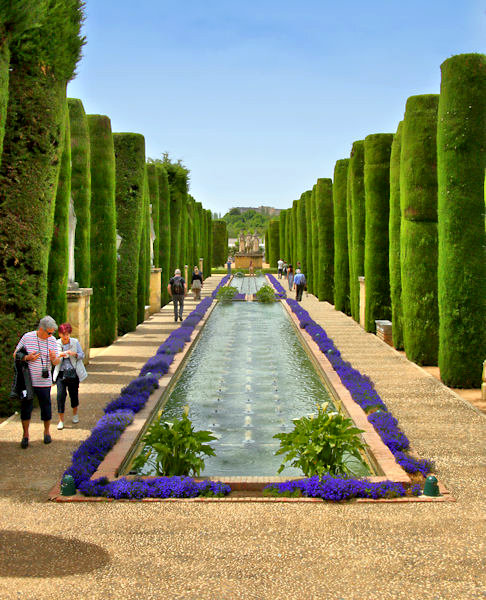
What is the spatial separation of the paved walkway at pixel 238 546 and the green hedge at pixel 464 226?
13.1ft

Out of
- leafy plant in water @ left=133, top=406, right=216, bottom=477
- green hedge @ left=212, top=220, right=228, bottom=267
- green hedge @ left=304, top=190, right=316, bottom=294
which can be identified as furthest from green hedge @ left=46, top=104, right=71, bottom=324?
green hedge @ left=212, top=220, right=228, bottom=267

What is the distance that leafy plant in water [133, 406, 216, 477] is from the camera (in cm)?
690

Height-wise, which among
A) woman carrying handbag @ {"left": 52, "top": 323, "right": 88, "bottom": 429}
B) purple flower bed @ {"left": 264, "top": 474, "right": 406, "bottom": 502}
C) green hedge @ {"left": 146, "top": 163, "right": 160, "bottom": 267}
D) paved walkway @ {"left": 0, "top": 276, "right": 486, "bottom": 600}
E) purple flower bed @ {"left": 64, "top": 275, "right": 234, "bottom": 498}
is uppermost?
green hedge @ {"left": 146, "top": 163, "right": 160, "bottom": 267}

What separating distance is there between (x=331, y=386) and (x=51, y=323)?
5381mm

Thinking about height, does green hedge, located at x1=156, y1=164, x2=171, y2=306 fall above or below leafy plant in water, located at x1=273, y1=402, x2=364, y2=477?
above

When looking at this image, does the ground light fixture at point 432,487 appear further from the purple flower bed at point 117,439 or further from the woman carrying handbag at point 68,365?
the woman carrying handbag at point 68,365

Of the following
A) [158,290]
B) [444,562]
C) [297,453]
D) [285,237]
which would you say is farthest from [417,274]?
[285,237]

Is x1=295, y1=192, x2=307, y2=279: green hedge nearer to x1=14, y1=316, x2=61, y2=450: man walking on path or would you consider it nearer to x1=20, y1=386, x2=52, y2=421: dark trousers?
x1=14, y1=316, x2=61, y2=450: man walking on path

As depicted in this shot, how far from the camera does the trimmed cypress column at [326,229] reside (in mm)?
27141

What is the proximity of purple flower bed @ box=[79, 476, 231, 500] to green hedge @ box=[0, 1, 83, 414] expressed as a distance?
147 inches

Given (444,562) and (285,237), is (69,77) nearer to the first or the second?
(444,562)

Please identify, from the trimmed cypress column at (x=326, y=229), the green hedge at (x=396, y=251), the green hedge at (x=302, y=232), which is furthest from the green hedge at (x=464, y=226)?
the green hedge at (x=302, y=232)

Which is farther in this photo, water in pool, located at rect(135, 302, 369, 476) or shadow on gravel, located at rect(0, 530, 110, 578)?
water in pool, located at rect(135, 302, 369, 476)

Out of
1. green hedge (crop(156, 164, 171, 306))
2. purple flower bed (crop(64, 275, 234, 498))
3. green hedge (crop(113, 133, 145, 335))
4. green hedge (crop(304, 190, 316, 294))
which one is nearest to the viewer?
purple flower bed (crop(64, 275, 234, 498))
